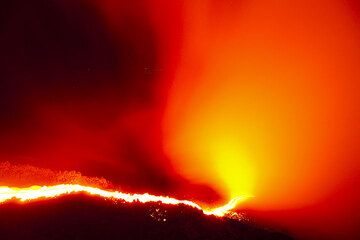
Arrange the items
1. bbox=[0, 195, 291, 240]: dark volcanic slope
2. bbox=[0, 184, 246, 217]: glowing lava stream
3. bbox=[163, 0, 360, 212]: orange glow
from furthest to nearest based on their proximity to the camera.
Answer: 1. bbox=[163, 0, 360, 212]: orange glow
2. bbox=[0, 184, 246, 217]: glowing lava stream
3. bbox=[0, 195, 291, 240]: dark volcanic slope

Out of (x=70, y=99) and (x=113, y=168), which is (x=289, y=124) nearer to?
(x=113, y=168)

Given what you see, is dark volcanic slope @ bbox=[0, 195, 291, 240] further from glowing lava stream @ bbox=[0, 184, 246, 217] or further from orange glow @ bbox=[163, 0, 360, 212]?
orange glow @ bbox=[163, 0, 360, 212]

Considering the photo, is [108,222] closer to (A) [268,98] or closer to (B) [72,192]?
(B) [72,192]

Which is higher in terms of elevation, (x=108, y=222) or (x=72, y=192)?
(x=72, y=192)

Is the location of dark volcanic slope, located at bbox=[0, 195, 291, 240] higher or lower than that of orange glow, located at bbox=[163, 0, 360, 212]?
lower

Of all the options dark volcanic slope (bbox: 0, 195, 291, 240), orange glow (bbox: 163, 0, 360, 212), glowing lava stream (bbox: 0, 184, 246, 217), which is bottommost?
dark volcanic slope (bbox: 0, 195, 291, 240)

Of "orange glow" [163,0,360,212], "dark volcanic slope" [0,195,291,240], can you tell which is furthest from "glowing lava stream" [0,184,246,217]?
"orange glow" [163,0,360,212]

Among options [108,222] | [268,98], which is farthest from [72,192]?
[268,98]

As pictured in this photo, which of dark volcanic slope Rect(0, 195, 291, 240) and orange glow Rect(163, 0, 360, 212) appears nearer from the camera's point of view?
dark volcanic slope Rect(0, 195, 291, 240)

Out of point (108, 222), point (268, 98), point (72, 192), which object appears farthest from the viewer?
point (268, 98)
